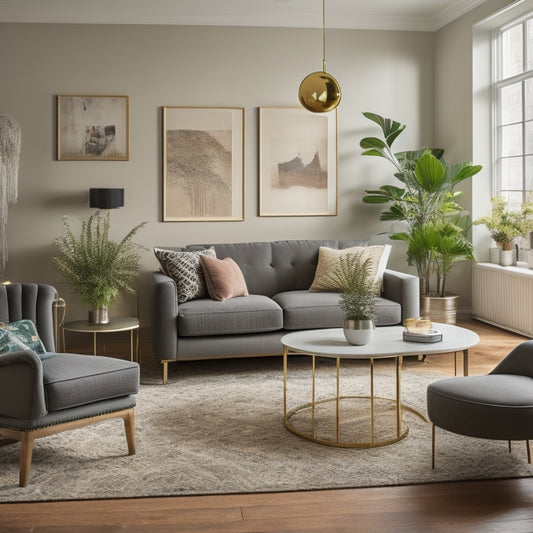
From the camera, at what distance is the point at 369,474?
10.5ft

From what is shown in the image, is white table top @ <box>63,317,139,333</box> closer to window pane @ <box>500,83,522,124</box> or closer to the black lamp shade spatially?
the black lamp shade

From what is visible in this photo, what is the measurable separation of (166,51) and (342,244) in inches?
94.1

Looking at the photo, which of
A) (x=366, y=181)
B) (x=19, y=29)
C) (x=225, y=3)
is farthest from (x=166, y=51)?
(x=366, y=181)

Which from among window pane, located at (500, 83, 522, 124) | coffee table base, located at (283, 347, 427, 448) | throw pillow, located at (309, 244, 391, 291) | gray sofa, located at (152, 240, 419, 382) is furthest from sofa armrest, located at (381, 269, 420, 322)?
window pane, located at (500, 83, 522, 124)

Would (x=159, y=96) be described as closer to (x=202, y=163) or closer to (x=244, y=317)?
(x=202, y=163)

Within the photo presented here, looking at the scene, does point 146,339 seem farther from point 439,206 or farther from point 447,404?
point 447,404

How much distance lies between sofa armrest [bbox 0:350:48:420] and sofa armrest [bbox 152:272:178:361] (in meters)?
1.77

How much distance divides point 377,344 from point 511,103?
11.8 ft

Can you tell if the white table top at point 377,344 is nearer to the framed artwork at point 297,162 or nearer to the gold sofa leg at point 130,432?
the gold sofa leg at point 130,432

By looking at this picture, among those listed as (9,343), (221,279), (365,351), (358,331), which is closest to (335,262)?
(221,279)

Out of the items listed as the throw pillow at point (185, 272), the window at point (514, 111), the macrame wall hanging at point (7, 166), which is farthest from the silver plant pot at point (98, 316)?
the window at point (514, 111)

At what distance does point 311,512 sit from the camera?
2812 mm

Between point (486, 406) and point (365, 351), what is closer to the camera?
point (486, 406)

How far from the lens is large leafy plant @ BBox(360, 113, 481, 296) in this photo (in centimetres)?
611
